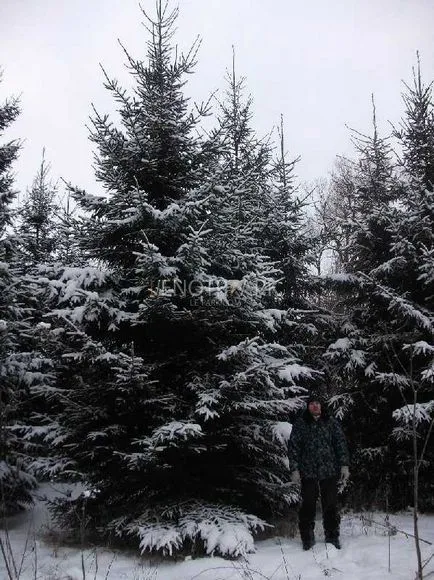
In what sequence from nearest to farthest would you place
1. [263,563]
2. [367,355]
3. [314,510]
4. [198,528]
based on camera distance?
[263,563]
[198,528]
[314,510]
[367,355]

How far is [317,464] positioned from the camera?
21.5 ft

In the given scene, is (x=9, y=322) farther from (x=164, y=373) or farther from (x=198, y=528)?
(x=198, y=528)

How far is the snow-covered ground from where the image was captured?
5.39 meters

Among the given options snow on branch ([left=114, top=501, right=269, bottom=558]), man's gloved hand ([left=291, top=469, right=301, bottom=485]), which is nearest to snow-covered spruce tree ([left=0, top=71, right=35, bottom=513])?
snow on branch ([left=114, top=501, right=269, bottom=558])

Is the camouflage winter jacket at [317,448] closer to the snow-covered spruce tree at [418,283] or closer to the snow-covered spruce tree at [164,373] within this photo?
the snow-covered spruce tree at [164,373]

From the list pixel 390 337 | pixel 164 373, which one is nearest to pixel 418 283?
pixel 390 337

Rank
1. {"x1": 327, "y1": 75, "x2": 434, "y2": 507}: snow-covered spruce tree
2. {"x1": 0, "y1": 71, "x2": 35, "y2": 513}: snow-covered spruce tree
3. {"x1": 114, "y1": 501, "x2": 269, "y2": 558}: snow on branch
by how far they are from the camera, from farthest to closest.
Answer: {"x1": 327, "y1": 75, "x2": 434, "y2": 507}: snow-covered spruce tree
{"x1": 0, "y1": 71, "x2": 35, "y2": 513}: snow-covered spruce tree
{"x1": 114, "y1": 501, "x2": 269, "y2": 558}: snow on branch

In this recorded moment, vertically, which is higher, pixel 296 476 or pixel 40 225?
pixel 40 225

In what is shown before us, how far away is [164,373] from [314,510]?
2.90 meters

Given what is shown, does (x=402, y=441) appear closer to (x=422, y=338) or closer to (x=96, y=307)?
(x=422, y=338)

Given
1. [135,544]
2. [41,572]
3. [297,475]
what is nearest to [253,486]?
[297,475]

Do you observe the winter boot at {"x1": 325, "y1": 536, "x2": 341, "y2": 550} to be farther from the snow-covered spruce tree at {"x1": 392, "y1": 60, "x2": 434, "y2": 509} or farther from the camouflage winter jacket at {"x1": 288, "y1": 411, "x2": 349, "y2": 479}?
the snow-covered spruce tree at {"x1": 392, "y1": 60, "x2": 434, "y2": 509}

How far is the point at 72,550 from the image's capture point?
6.62 meters

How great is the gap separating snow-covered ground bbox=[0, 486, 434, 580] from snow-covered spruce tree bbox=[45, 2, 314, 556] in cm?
29
